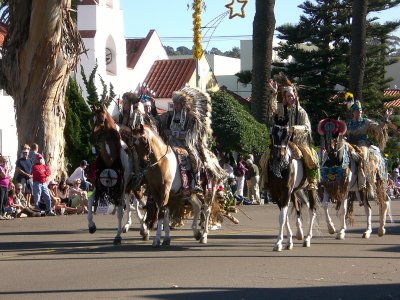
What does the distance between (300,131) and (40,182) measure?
33.2 ft

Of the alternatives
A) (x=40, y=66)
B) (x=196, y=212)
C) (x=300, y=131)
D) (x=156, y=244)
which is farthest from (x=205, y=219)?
(x=40, y=66)

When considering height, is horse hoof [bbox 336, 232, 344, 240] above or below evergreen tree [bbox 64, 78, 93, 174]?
below

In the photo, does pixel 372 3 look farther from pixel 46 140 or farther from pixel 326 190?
pixel 326 190

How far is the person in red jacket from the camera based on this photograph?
2489 cm

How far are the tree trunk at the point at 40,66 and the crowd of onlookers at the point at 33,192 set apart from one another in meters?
0.93

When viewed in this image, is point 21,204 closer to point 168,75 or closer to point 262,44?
point 262,44

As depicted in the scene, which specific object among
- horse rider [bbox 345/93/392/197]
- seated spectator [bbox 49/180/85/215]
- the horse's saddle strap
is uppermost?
horse rider [bbox 345/93/392/197]

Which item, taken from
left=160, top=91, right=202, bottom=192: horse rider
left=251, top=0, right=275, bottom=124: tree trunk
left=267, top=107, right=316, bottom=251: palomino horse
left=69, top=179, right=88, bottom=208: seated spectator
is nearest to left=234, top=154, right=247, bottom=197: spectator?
left=251, top=0, right=275, bottom=124: tree trunk

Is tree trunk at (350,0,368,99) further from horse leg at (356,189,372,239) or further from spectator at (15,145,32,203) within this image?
horse leg at (356,189,372,239)

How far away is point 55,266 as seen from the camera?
547 inches

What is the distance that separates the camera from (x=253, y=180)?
34.4m

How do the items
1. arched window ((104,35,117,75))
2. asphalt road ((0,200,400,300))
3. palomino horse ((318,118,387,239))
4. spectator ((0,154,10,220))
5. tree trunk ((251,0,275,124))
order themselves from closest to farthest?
asphalt road ((0,200,400,300)), palomino horse ((318,118,387,239)), spectator ((0,154,10,220)), tree trunk ((251,0,275,124)), arched window ((104,35,117,75))

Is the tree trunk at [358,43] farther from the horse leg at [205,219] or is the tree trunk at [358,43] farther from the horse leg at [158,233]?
the horse leg at [158,233]

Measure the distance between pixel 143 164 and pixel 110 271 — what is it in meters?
3.32
